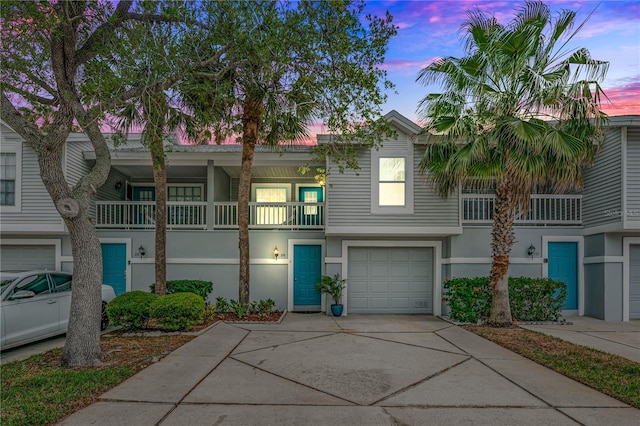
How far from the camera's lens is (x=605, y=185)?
41.2 ft

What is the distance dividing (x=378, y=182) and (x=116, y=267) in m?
8.69

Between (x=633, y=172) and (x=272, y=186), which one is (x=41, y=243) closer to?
(x=272, y=186)

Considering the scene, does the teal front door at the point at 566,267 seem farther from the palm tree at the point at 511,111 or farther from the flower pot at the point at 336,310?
the flower pot at the point at 336,310

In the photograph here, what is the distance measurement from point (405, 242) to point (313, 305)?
11.7 ft

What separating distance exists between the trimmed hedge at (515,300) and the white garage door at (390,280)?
1.92 metres

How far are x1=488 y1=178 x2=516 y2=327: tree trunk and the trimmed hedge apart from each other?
2.21 ft

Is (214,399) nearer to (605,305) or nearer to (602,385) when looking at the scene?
(602,385)

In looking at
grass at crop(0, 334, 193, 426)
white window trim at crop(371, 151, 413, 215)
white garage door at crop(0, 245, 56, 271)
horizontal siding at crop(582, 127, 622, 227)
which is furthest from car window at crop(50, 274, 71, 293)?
horizontal siding at crop(582, 127, 622, 227)

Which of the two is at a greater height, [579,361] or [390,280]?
[390,280]

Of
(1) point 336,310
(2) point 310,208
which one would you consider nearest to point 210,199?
(2) point 310,208

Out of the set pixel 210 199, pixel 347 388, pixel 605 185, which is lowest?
pixel 347 388

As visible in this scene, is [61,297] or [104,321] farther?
[104,321]

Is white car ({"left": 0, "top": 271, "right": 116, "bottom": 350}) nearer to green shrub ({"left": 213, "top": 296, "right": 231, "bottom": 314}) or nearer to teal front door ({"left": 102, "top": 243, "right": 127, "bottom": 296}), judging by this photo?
green shrub ({"left": 213, "top": 296, "right": 231, "bottom": 314})

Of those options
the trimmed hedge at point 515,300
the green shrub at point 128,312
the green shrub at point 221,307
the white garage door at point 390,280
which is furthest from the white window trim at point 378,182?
the green shrub at point 128,312
